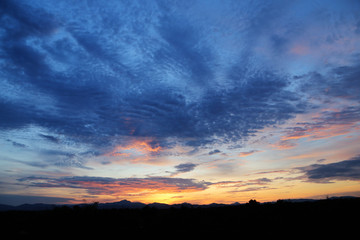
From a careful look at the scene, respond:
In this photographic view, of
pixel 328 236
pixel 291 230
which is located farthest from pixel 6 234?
pixel 328 236

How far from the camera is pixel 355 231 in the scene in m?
11.0

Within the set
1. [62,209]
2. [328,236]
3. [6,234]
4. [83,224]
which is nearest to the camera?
[6,234]

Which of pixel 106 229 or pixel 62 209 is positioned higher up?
pixel 62 209

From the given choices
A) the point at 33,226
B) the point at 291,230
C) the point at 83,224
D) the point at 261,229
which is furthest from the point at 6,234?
the point at 291,230

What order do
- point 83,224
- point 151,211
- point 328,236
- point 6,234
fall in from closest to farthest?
point 6,234 < point 328,236 < point 83,224 < point 151,211

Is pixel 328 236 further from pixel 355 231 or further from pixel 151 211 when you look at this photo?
pixel 151 211

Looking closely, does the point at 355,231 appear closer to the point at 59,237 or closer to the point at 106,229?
the point at 106,229

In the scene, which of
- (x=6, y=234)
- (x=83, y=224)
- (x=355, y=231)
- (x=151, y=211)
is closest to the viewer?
(x=6, y=234)

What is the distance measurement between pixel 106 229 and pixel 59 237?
8.36ft

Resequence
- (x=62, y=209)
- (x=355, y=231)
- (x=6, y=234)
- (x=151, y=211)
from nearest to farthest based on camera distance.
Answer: (x=6, y=234) < (x=355, y=231) < (x=62, y=209) < (x=151, y=211)

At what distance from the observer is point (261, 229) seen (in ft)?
39.4

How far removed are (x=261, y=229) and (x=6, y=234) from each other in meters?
14.0

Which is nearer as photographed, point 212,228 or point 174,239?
point 174,239

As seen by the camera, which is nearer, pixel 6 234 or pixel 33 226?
pixel 6 234
